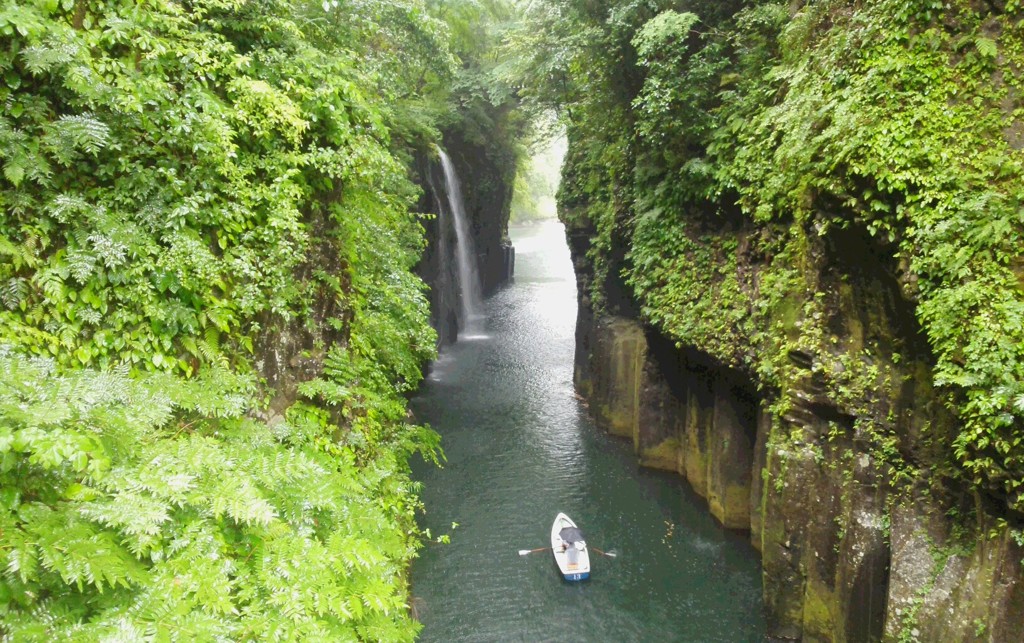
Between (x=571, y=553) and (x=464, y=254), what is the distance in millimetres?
23331

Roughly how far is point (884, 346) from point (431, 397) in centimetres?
1640

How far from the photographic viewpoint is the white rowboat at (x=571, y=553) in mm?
11945

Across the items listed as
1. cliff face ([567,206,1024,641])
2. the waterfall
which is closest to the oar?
cliff face ([567,206,1024,641])

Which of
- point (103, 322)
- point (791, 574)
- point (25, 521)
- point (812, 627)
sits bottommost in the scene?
point (812, 627)

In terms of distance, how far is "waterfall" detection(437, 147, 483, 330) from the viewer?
29922 mm

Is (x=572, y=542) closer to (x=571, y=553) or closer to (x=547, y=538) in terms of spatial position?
(x=571, y=553)

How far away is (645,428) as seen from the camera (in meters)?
16.1

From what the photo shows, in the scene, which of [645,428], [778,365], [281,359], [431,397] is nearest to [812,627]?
[778,365]

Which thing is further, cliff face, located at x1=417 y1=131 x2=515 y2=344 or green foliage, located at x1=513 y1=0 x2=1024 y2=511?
cliff face, located at x1=417 y1=131 x2=515 y2=344

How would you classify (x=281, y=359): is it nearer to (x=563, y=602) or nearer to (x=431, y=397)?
(x=563, y=602)

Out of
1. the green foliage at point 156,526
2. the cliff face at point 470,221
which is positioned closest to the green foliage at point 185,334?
the green foliage at point 156,526

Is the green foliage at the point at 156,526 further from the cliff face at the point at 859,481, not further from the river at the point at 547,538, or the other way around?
the river at the point at 547,538

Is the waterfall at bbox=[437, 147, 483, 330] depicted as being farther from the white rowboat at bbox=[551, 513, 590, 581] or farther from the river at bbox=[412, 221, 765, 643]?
the white rowboat at bbox=[551, 513, 590, 581]

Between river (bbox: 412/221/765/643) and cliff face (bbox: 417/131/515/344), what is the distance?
250 inches
